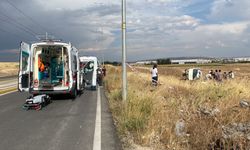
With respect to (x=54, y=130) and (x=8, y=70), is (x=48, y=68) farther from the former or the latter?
(x=8, y=70)

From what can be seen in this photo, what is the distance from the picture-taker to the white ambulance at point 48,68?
16.6m

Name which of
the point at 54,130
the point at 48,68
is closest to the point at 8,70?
the point at 48,68

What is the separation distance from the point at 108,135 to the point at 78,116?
12.1 feet

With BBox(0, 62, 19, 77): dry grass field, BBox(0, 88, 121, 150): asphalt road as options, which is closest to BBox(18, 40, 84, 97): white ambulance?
BBox(0, 88, 121, 150): asphalt road

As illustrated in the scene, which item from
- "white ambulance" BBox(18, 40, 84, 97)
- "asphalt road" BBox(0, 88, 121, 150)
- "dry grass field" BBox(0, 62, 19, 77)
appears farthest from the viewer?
"dry grass field" BBox(0, 62, 19, 77)

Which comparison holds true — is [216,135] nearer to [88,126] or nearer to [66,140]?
[66,140]

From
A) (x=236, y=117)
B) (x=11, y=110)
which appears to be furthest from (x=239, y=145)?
(x=11, y=110)

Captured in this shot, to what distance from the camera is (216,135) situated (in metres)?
6.41

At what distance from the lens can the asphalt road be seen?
768 cm

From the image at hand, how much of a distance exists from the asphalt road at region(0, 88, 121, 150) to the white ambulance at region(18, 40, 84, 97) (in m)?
3.13

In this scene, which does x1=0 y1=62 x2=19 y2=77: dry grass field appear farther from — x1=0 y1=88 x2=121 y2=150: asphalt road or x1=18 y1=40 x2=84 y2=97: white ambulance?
x1=0 y1=88 x2=121 y2=150: asphalt road

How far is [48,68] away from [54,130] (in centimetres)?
1008

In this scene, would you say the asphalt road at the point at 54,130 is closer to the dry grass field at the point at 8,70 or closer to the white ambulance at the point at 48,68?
the white ambulance at the point at 48,68

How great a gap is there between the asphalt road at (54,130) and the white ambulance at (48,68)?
3129 millimetres
